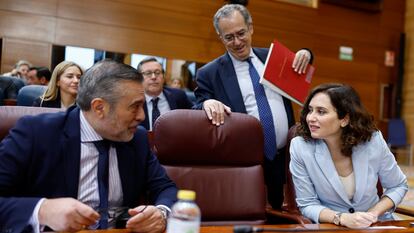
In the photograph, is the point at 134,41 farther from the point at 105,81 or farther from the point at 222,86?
the point at 105,81

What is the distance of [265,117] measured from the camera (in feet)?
7.57

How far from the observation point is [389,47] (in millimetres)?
8219

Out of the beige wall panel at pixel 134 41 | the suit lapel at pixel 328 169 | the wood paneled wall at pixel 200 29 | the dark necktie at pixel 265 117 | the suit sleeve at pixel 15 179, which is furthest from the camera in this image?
the beige wall panel at pixel 134 41

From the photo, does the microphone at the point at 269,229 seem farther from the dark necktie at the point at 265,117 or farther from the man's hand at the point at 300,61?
the man's hand at the point at 300,61

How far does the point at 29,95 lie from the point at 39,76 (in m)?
1.34

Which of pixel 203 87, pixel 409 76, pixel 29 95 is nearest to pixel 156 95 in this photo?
pixel 29 95

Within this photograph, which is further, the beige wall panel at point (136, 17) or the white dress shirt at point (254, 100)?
the beige wall panel at point (136, 17)

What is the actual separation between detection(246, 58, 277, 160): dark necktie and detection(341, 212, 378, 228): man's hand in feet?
2.43

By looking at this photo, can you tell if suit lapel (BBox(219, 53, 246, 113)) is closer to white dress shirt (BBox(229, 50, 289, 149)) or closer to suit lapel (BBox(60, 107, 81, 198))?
white dress shirt (BBox(229, 50, 289, 149))

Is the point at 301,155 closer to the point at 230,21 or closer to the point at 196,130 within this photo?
the point at 196,130

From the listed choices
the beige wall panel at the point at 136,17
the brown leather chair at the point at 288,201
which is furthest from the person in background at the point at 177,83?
the brown leather chair at the point at 288,201

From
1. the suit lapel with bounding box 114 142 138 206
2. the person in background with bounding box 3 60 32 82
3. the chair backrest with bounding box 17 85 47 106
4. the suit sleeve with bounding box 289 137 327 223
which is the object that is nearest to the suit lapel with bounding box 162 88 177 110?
the chair backrest with bounding box 17 85 47 106

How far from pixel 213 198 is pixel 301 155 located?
43 centimetres

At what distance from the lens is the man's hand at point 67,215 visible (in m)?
1.14
